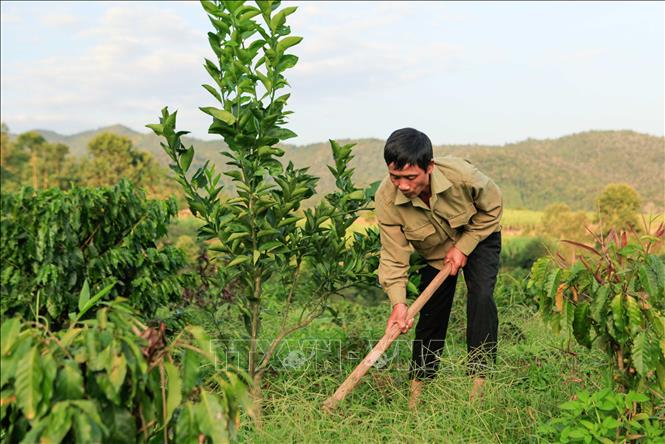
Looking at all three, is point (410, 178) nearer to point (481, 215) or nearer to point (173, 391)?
point (481, 215)

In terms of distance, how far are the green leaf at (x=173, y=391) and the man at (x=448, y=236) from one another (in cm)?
206

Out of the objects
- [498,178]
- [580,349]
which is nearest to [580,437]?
[580,349]

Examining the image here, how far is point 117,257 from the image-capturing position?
17.8 feet

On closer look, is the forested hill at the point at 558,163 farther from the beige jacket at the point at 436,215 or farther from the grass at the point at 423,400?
the beige jacket at the point at 436,215

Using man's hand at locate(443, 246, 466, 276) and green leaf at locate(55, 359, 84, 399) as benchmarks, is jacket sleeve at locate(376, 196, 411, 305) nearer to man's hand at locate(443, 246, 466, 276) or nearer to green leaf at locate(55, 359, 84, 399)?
man's hand at locate(443, 246, 466, 276)

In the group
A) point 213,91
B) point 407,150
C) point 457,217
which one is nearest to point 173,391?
point 407,150

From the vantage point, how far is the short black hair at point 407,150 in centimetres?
355

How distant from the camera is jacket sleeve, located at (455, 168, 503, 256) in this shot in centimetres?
406

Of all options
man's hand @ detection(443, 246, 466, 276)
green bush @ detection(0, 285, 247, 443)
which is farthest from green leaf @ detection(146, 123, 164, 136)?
green bush @ detection(0, 285, 247, 443)

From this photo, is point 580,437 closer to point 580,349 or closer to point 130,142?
point 580,349

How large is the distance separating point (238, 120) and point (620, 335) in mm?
2141

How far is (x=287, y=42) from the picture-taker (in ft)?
12.0

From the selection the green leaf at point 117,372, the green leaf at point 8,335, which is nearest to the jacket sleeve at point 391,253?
the green leaf at point 117,372

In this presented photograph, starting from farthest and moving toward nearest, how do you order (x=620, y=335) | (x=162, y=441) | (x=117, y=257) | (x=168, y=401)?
1. (x=117, y=257)
2. (x=620, y=335)
3. (x=162, y=441)
4. (x=168, y=401)
